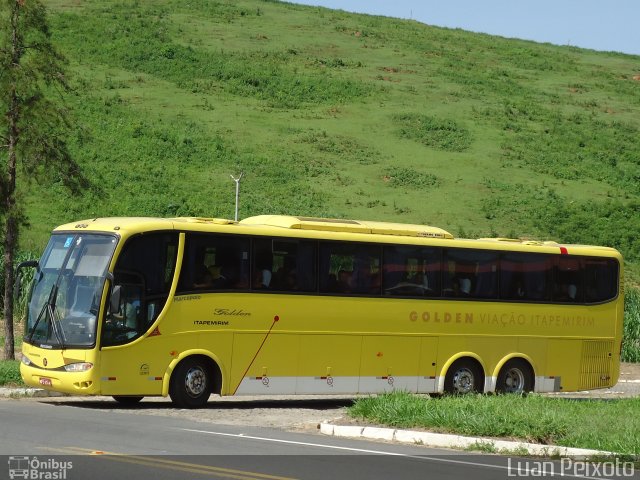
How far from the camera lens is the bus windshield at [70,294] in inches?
813

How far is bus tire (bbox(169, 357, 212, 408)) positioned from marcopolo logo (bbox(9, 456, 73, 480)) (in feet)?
27.8

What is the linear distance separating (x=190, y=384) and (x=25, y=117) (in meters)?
8.91

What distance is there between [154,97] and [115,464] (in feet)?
244

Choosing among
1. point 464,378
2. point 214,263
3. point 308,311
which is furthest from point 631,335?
point 214,263

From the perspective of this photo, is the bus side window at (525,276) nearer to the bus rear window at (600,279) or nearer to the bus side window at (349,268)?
the bus rear window at (600,279)

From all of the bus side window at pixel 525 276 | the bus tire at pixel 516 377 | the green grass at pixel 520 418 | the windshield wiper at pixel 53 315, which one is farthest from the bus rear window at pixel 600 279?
the windshield wiper at pixel 53 315

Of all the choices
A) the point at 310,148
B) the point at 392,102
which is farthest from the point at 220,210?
the point at 392,102

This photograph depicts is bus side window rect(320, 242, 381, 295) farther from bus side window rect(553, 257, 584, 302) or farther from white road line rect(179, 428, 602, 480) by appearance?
white road line rect(179, 428, 602, 480)

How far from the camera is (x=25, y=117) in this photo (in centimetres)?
2761

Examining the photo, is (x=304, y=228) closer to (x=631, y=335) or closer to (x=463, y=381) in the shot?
(x=463, y=381)

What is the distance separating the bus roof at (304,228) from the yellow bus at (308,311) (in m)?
0.03

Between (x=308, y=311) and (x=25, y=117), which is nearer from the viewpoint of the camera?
(x=308, y=311)

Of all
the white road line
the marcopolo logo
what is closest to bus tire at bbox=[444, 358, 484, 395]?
the white road line

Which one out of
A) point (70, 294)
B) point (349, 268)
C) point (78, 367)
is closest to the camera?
point (78, 367)
